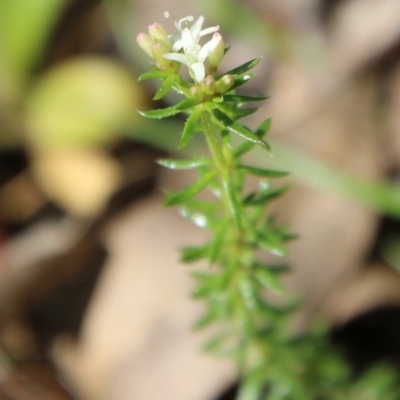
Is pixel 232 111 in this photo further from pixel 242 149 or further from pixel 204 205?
pixel 204 205

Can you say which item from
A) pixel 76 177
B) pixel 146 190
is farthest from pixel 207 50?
pixel 76 177

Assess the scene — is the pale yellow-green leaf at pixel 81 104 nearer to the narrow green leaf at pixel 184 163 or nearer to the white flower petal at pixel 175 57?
the narrow green leaf at pixel 184 163

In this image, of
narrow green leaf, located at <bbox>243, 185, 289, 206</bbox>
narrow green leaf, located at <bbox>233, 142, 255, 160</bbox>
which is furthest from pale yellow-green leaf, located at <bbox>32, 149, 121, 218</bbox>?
narrow green leaf, located at <bbox>233, 142, 255, 160</bbox>

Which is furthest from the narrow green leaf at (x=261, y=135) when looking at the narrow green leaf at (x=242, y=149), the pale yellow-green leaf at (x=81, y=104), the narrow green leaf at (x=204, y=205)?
the pale yellow-green leaf at (x=81, y=104)

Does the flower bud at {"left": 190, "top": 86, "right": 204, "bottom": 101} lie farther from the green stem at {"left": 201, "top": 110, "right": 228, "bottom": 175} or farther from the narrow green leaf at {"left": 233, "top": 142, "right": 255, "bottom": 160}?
the narrow green leaf at {"left": 233, "top": 142, "right": 255, "bottom": 160}

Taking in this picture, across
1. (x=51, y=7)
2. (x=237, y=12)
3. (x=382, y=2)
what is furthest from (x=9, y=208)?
(x=382, y=2)

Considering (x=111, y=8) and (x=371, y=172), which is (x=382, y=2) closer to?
(x=371, y=172)
